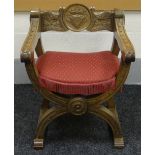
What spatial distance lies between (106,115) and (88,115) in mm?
412

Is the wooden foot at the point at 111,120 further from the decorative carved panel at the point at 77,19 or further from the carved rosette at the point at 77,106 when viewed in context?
the decorative carved panel at the point at 77,19

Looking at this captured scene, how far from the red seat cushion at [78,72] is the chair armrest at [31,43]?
16 cm

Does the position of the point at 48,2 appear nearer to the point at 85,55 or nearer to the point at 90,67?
the point at 85,55

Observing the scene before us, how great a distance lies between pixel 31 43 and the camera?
5.78 ft

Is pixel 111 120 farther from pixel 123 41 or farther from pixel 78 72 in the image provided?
pixel 123 41

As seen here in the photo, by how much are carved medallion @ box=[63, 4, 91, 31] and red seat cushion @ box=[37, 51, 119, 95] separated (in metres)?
0.19

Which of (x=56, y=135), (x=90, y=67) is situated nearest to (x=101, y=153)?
(x=56, y=135)

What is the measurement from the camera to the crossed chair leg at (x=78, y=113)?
5.98 ft

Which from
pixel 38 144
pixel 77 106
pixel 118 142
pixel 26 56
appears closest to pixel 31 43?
pixel 26 56

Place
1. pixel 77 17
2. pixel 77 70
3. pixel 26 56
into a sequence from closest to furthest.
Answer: pixel 26 56, pixel 77 70, pixel 77 17

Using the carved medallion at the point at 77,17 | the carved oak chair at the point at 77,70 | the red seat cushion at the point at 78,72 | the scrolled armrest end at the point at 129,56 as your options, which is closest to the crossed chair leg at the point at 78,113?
the carved oak chair at the point at 77,70

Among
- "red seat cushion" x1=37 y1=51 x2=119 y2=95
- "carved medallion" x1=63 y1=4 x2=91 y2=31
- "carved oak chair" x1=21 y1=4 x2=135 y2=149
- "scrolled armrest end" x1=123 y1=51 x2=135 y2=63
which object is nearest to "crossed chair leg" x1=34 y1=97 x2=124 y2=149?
"carved oak chair" x1=21 y1=4 x2=135 y2=149

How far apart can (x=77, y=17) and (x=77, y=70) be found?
35 cm

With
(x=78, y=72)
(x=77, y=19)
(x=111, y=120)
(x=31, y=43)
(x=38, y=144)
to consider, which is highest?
(x=77, y=19)
